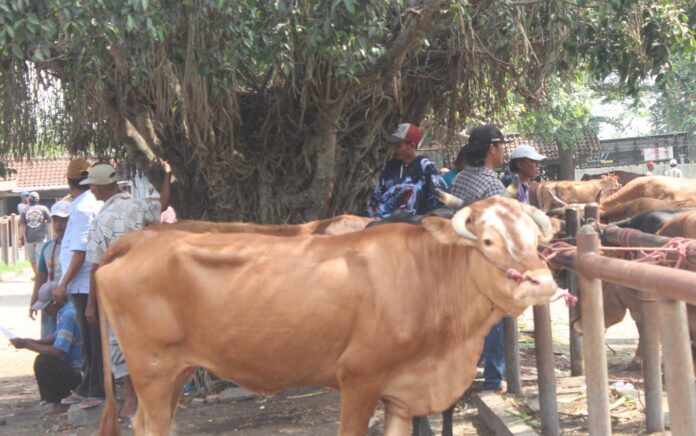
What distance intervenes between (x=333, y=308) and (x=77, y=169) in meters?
3.93

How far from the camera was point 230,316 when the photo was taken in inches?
182

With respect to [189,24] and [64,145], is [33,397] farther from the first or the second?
[189,24]

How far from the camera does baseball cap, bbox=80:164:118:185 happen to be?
6750 mm

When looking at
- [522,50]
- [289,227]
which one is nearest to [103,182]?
[289,227]

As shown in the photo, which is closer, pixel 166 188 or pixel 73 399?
pixel 73 399

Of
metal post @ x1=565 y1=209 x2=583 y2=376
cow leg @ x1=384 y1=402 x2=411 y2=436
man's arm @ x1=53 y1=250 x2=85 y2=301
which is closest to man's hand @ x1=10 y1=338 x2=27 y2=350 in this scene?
man's arm @ x1=53 y1=250 x2=85 y2=301

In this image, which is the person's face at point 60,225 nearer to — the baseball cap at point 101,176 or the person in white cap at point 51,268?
the person in white cap at point 51,268

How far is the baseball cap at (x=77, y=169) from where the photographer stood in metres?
7.41

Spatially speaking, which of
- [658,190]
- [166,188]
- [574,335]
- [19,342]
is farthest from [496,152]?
[658,190]

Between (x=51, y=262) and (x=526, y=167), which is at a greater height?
(x=526, y=167)

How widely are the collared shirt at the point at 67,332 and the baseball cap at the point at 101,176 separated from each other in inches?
46.7

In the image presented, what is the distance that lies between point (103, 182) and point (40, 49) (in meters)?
2.06

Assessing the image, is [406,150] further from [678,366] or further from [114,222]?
[678,366]

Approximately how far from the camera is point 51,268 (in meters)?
7.57
